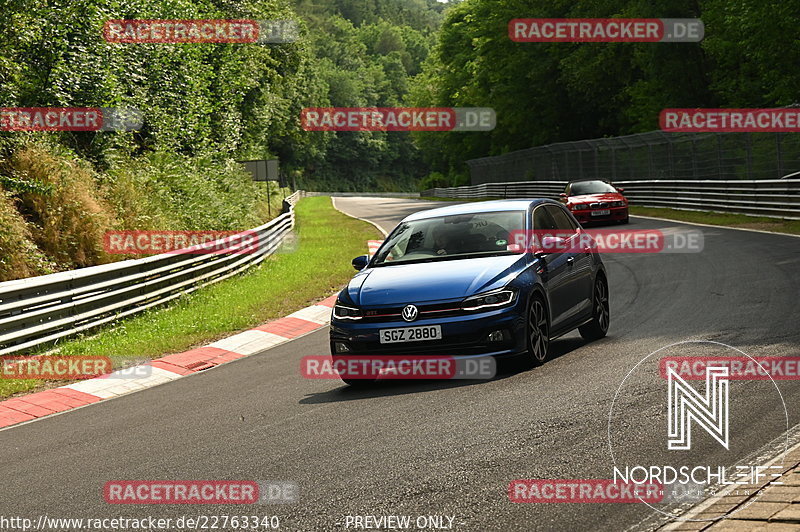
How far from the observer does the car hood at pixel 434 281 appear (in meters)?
8.84

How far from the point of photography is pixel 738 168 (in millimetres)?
32312

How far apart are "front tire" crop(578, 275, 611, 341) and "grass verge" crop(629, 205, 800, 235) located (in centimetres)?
1335

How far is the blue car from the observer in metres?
8.73

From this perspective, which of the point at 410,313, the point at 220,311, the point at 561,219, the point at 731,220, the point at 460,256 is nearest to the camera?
the point at 410,313

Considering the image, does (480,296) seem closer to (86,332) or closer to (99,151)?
(86,332)

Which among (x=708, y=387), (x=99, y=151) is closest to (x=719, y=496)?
(x=708, y=387)

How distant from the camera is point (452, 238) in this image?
9.98 metres

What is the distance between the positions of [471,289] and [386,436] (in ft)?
7.41

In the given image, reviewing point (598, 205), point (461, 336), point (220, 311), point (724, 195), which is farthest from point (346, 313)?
point (724, 195)

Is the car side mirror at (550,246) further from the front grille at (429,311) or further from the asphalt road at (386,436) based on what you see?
the front grille at (429,311)

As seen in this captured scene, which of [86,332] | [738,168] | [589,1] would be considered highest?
[589,1]

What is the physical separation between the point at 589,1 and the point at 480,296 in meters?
48.8

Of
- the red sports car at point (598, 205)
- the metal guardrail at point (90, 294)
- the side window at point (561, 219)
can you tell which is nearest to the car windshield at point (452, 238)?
the side window at point (561, 219)

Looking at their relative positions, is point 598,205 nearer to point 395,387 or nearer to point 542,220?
point 542,220
